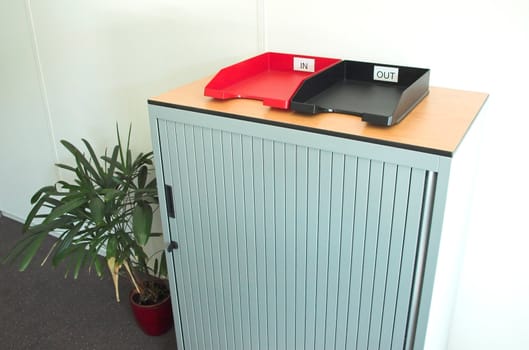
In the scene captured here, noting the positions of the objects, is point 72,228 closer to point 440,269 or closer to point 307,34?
point 307,34

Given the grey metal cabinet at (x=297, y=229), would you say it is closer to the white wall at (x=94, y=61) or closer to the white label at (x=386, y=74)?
the white label at (x=386, y=74)

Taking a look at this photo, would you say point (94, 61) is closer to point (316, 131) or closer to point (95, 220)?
point (95, 220)

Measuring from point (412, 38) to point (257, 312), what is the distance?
89cm

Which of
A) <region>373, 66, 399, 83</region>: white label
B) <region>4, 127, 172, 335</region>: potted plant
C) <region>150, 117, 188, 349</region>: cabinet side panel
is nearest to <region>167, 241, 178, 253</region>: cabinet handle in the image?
<region>150, 117, 188, 349</region>: cabinet side panel

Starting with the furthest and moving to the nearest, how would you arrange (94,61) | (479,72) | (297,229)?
1. (94,61)
2. (479,72)
3. (297,229)

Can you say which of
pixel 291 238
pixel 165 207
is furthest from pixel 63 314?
pixel 291 238

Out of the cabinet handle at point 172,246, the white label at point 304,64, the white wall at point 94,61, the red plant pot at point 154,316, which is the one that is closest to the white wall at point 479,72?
the white label at point 304,64

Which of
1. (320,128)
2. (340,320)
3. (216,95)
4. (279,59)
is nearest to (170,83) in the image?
(279,59)

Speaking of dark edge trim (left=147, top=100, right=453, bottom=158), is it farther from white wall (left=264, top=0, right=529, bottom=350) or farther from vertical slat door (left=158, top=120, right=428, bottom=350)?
white wall (left=264, top=0, right=529, bottom=350)

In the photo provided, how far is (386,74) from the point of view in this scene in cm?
135

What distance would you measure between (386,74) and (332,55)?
23 cm

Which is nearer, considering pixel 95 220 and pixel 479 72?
pixel 479 72

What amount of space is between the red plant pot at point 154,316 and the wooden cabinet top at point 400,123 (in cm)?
109

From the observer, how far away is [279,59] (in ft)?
4.93
